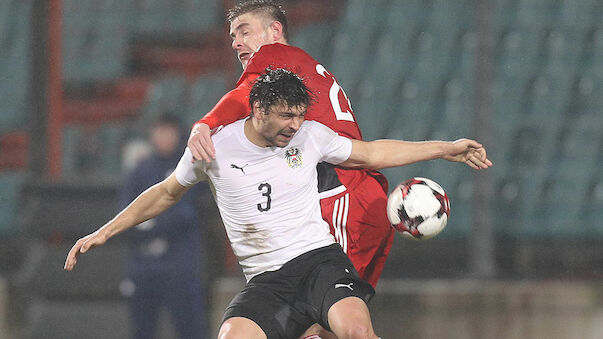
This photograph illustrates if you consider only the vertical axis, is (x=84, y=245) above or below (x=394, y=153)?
below

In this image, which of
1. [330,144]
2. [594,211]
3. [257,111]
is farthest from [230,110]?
[594,211]

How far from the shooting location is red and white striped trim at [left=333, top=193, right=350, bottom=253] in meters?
3.93

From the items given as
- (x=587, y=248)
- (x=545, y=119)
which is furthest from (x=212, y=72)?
(x=587, y=248)

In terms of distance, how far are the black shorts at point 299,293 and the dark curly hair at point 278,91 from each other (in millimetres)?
644

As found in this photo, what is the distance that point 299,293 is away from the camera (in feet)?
12.1

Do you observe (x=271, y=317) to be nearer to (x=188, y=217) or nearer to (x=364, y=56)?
(x=188, y=217)

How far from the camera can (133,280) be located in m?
5.77

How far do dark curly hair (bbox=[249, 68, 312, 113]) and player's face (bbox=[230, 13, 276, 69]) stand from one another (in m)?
0.53

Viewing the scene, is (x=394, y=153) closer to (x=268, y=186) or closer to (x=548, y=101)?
(x=268, y=186)

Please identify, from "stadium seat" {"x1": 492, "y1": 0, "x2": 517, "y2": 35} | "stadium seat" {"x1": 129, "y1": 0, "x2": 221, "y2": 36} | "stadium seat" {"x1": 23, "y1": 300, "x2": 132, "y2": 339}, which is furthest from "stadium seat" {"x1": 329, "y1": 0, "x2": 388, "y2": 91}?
"stadium seat" {"x1": 23, "y1": 300, "x2": 132, "y2": 339}

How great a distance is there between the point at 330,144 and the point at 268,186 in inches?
12.1

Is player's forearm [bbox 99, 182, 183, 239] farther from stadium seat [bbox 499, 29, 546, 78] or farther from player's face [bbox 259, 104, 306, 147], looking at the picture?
stadium seat [bbox 499, 29, 546, 78]

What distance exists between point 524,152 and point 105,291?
3.15m

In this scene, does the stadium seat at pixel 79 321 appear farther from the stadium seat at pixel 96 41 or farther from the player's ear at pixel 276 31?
the player's ear at pixel 276 31
